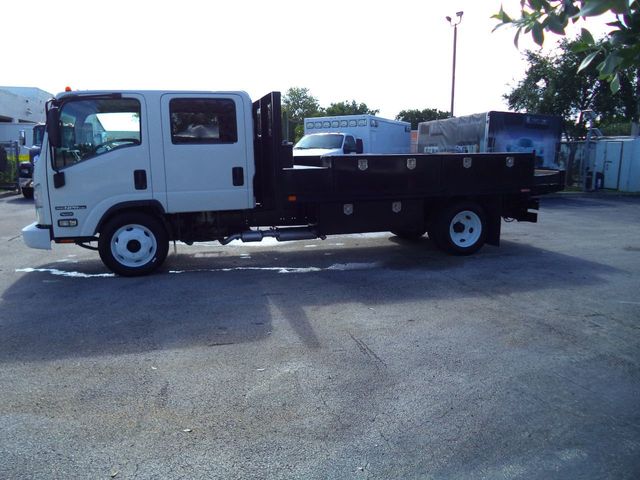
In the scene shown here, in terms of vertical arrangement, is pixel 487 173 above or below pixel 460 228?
above

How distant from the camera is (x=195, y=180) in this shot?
330 inches

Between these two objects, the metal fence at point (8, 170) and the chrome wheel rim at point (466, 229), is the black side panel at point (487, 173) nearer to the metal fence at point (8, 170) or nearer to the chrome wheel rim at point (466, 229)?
the chrome wheel rim at point (466, 229)

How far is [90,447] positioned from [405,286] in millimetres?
5006

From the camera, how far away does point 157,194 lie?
826 centimetres

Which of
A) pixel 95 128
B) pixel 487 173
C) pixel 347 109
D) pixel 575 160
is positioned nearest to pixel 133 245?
pixel 95 128

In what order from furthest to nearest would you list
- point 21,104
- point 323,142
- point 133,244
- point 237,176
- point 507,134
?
point 21,104, point 507,134, point 323,142, point 237,176, point 133,244

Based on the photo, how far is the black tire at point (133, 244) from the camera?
8.21 meters

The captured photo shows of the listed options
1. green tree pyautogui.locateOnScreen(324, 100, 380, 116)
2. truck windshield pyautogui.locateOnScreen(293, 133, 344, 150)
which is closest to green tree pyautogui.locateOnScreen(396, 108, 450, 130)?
green tree pyautogui.locateOnScreen(324, 100, 380, 116)

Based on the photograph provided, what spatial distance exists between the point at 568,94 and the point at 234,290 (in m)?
22.4

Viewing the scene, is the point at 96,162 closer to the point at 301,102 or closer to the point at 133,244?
the point at 133,244

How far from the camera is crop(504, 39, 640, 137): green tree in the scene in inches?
965

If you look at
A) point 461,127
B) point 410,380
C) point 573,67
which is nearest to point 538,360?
point 410,380

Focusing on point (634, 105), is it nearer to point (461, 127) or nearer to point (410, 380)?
Result: point (461, 127)

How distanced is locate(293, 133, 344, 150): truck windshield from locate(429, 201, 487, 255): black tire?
867 cm
